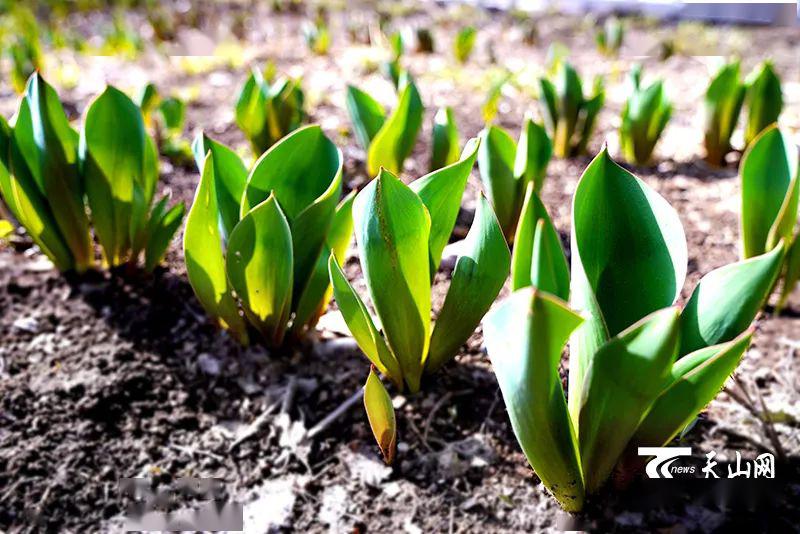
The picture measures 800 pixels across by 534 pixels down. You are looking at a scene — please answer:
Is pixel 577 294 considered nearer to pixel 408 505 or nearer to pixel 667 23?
pixel 408 505

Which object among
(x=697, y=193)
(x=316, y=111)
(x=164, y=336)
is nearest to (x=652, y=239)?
(x=164, y=336)

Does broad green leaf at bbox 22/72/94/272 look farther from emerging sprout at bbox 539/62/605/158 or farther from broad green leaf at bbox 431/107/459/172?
emerging sprout at bbox 539/62/605/158

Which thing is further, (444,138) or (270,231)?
(444,138)

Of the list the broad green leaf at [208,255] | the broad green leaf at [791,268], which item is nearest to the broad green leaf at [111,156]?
the broad green leaf at [208,255]

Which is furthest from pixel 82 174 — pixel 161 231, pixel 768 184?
pixel 768 184

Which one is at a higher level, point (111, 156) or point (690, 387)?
point (111, 156)

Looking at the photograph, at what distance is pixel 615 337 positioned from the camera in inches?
33.4

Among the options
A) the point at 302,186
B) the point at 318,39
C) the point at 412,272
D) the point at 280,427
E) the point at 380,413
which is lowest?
the point at 280,427

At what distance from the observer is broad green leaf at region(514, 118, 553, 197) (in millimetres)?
1835

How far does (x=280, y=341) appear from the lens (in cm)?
162

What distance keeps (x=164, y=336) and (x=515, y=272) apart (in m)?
1.09

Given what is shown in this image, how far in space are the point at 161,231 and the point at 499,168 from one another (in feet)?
2.92

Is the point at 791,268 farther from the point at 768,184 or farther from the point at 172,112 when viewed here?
the point at 172,112

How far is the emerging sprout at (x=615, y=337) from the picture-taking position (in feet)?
2.80
